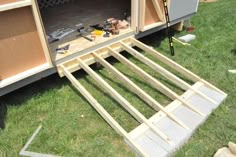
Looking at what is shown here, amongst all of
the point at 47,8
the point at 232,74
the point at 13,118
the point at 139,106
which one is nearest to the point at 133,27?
the point at 139,106

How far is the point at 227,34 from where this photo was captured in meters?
5.35

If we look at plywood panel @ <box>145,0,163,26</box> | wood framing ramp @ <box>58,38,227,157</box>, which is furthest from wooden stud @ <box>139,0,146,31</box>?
wood framing ramp @ <box>58,38,227,157</box>

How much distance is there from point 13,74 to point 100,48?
1535 millimetres

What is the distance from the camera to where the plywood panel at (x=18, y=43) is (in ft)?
9.17

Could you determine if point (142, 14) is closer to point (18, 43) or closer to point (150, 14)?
point (150, 14)

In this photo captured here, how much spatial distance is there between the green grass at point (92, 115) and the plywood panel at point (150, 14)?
0.73 m

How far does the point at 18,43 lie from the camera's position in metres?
2.97

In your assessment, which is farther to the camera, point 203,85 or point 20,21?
point 203,85

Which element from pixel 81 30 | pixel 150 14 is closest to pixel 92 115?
pixel 81 30

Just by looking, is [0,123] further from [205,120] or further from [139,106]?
[205,120]

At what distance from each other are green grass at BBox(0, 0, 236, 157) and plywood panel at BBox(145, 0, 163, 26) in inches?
28.6

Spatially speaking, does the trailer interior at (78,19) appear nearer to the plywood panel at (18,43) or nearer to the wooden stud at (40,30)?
the wooden stud at (40,30)

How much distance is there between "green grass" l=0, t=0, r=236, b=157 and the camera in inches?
113

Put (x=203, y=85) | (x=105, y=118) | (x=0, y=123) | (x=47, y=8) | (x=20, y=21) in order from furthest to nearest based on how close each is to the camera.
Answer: (x=47, y=8) → (x=203, y=85) → (x=0, y=123) → (x=105, y=118) → (x=20, y=21)
